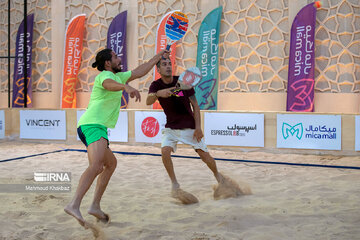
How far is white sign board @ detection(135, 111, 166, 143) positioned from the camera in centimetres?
733

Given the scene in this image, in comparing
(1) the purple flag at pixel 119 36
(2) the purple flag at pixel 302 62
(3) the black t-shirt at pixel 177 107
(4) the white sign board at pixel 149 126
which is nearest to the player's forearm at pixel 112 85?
(3) the black t-shirt at pixel 177 107

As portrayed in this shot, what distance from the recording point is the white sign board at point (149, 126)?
289 inches

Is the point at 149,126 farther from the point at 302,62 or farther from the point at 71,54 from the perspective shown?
the point at 71,54

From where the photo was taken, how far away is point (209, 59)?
8.27m

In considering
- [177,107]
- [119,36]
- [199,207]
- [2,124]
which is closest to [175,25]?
[177,107]

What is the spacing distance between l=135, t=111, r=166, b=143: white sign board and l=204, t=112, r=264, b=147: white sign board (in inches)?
36.5

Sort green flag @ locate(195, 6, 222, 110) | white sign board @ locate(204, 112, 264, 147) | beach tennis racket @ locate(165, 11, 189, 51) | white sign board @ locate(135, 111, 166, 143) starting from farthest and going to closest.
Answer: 1. green flag @ locate(195, 6, 222, 110)
2. white sign board @ locate(135, 111, 166, 143)
3. white sign board @ locate(204, 112, 264, 147)
4. beach tennis racket @ locate(165, 11, 189, 51)

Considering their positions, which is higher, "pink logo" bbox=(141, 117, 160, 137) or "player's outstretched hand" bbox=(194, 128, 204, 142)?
"player's outstretched hand" bbox=(194, 128, 204, 142)

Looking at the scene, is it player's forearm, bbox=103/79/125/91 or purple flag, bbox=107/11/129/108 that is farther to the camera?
purple flag, bbox=107/11/129/108

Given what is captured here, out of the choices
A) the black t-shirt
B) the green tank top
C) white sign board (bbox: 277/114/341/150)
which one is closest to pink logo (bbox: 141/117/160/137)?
white sign board (bbox: 277/114/341/150)

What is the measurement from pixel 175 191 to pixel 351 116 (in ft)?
12.9

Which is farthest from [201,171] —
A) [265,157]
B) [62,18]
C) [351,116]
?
[62,18]

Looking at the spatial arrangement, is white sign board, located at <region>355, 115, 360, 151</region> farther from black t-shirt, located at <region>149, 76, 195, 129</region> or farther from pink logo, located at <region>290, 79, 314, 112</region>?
black t-shirt, located at <region>149, 76, 195, 129</region>

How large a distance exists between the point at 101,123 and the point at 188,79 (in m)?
1.01
